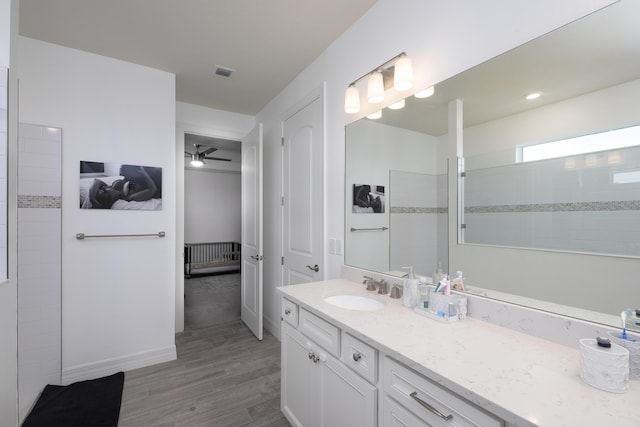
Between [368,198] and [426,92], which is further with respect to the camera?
[368,198]

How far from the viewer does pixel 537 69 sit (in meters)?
1.12

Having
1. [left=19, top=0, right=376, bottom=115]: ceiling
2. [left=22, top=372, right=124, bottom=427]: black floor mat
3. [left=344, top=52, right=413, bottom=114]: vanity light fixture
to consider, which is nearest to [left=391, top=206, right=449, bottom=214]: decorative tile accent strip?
[left=344, top=52, right=413, bottom=114]: vanity light fixture

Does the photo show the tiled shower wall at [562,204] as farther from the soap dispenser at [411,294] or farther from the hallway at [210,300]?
the hallway at [210,300]

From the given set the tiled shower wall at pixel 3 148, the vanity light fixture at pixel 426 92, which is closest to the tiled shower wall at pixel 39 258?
the tiled shower wall at pixel 3 148

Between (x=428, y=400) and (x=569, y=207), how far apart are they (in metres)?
0.82

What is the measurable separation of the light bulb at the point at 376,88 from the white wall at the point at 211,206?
18.5ft

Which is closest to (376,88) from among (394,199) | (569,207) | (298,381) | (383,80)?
(383,80)

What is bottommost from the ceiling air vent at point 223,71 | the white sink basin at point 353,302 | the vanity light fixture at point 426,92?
the white sink basin at point 353,302

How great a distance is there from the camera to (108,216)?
7.97 feet

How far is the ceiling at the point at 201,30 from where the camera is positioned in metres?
1.85

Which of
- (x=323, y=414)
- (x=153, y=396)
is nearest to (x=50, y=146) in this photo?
(x=153, y=396)

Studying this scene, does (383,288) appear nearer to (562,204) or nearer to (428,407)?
(428,407)

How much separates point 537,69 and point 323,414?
1.78m

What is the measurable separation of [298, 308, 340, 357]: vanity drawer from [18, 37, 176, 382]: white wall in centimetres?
175
